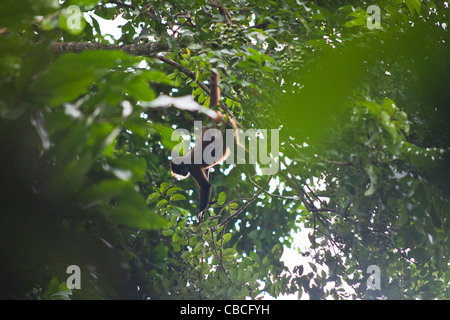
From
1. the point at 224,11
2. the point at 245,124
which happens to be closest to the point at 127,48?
the point at 224,11

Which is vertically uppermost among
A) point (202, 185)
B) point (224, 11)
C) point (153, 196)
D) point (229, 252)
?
point (224, 11)

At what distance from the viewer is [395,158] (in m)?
1.83

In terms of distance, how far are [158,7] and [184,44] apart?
493 millimetres

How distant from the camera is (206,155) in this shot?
4.13 meters

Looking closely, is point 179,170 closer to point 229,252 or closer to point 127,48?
point 229,252

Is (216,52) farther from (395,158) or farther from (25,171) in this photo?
(25,171)

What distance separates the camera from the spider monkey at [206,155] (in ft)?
11.0

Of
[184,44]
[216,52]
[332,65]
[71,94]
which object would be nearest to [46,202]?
[71,94]
